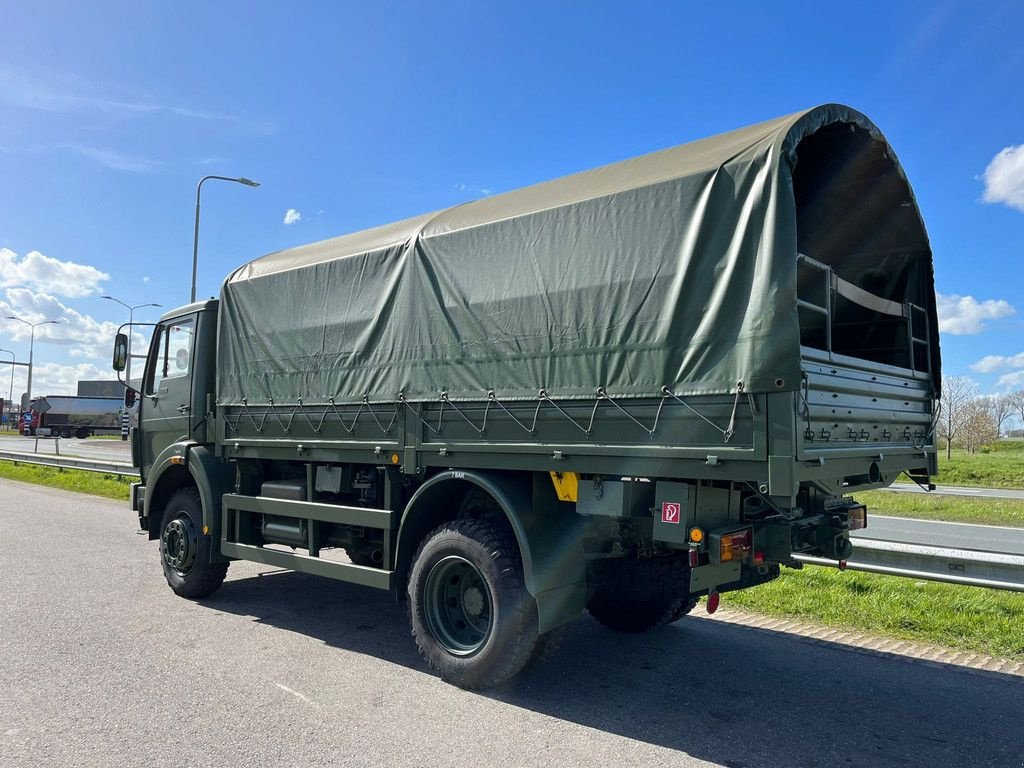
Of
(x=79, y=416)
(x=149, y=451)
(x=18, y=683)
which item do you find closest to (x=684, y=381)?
(x=18, y=683)

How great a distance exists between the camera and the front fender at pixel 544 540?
4.29m

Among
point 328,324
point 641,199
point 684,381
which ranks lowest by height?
point 684,381

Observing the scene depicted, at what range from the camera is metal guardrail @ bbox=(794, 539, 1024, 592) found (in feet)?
16.3

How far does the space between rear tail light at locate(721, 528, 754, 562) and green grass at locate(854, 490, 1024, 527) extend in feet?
40.4

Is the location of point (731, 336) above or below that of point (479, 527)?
above

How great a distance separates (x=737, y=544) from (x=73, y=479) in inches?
760

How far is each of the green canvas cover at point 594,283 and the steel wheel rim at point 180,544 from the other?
1.46 meters

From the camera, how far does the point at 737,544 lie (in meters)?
4.00

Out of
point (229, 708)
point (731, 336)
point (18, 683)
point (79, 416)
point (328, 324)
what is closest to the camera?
point (731, 336)

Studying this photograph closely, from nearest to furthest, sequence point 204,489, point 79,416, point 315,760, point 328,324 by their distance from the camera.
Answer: point 315,760, point 328,324, point 204,489, point 79,416

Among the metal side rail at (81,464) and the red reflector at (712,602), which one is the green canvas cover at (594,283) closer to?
the red reflector at (712,602)

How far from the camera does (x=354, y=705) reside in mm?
4297

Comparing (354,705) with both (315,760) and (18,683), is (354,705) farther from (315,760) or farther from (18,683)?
(18,683)

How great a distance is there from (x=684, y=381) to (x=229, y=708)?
3.16 m
